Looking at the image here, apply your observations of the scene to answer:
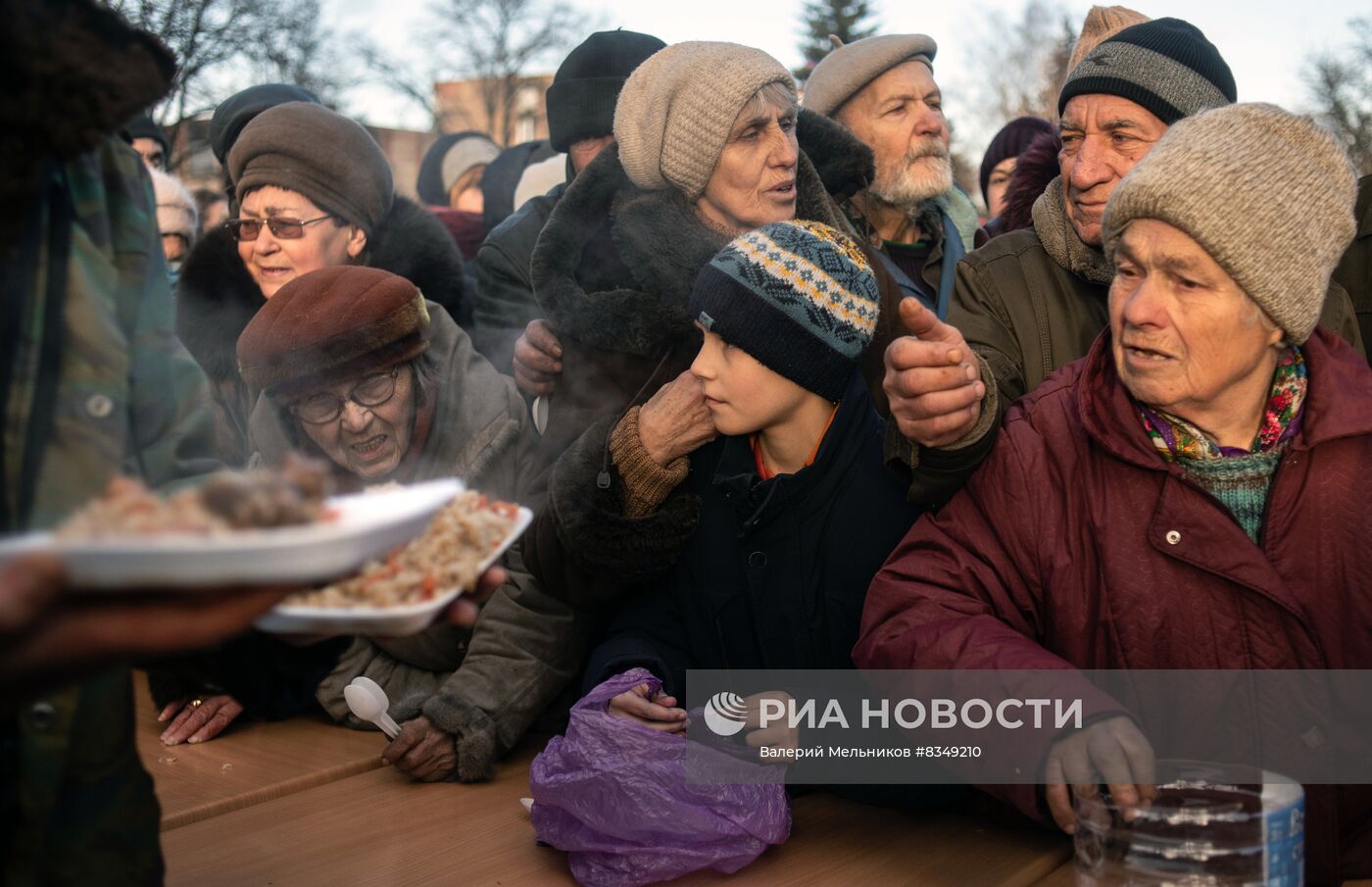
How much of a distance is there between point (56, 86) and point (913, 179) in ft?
11.0

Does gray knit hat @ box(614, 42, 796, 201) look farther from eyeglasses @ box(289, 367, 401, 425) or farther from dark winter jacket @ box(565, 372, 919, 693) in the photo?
eyeglasses @ box(289, 367, 401, 425)

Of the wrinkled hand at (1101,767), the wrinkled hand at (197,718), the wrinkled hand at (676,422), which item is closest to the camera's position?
the wrinkled hand at (1101,767)

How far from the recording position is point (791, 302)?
8.34 ft

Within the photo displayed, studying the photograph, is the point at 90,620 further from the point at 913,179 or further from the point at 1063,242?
the point at 913,179

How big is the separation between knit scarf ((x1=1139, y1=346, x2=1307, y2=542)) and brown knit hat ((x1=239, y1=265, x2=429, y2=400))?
5.93 feet

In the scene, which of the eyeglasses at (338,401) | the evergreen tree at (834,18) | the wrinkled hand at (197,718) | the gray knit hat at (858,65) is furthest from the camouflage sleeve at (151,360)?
the evergreen tree at (834,18)

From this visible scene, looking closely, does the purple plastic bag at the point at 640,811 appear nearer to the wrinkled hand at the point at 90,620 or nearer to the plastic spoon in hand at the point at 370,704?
the plastic spoon in hand at the point at 370,704

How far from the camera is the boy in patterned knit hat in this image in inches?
101

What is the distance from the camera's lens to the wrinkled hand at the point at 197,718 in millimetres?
3295

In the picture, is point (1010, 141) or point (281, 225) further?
point (1010, 141)

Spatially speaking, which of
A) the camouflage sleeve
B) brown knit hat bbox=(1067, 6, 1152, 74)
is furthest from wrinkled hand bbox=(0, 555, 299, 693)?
brown knit hat bbox=(1067, 6, 1152, 74)

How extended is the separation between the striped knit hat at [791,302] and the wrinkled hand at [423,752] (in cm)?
123

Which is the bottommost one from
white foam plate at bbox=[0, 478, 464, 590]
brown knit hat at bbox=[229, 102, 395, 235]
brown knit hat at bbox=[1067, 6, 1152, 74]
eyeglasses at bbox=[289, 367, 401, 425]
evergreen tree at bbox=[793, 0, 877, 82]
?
eyeglasses at bbox=[289, 367, 401, 425]

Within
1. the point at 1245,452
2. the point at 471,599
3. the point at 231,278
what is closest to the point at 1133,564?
the point at 1245,452
